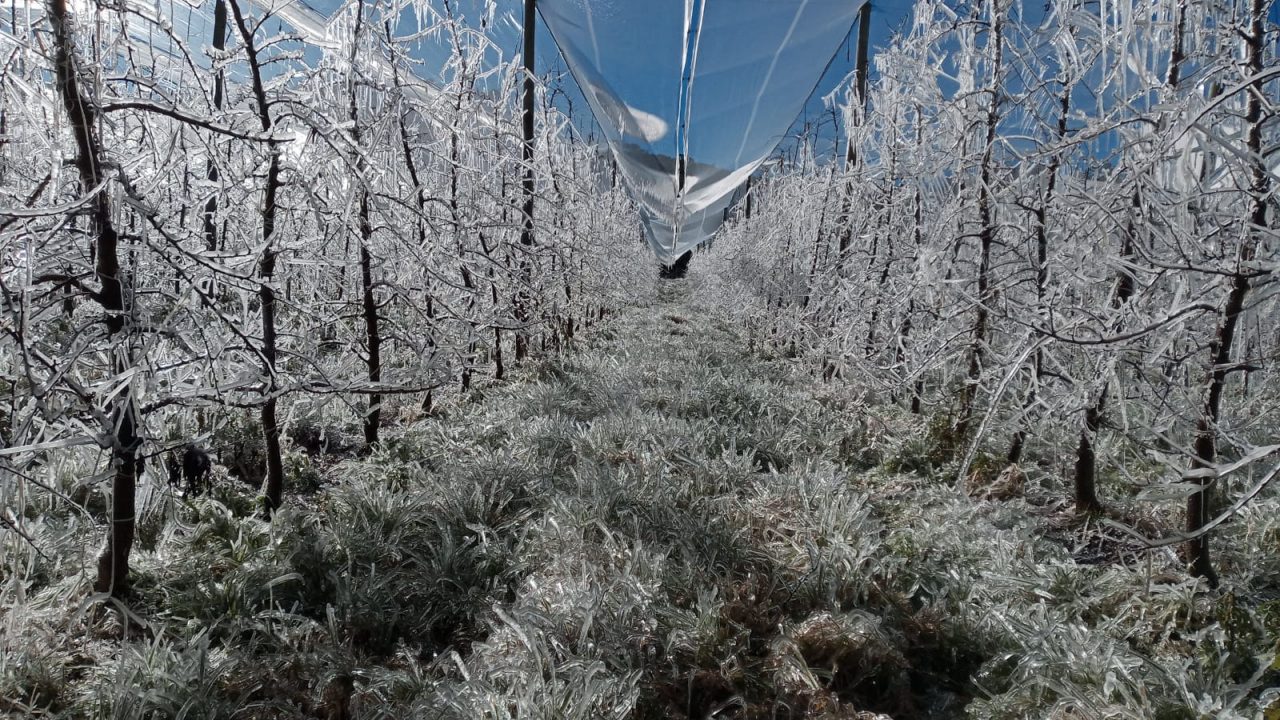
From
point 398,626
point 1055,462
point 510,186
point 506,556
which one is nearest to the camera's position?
point 398,626

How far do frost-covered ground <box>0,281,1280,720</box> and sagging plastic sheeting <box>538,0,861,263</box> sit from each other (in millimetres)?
3136

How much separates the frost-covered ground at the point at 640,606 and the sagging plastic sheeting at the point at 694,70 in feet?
10.3

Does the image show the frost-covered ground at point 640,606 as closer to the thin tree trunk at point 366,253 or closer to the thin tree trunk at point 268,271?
the thin tree trunk at point 268,271

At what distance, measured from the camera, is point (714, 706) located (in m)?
1.83

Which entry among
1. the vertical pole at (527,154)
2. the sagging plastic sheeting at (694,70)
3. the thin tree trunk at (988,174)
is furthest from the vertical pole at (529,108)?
the thin tree trunk at (988,174)

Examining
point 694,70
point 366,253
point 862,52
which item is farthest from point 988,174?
point 366,253

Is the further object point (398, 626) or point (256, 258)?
point (398, 626)

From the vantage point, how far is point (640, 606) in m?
2.08

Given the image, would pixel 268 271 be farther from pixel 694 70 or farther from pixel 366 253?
pixel 694 70

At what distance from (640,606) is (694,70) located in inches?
169

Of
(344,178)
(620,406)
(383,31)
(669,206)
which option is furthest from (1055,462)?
(669,206)

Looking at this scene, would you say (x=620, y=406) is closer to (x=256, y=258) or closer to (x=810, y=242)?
(x=256, y=258)

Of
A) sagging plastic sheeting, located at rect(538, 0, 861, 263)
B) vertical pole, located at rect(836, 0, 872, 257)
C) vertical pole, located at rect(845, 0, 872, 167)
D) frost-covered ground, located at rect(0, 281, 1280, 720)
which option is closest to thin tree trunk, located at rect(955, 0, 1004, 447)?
frost-covered ground, located at rect(0, 281, 1280, 720)

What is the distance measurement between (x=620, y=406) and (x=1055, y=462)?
2.94m
